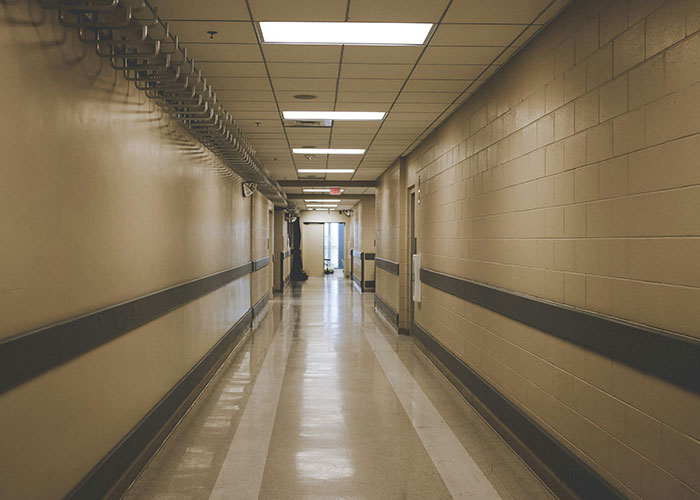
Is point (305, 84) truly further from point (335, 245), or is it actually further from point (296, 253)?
point (335, 245)

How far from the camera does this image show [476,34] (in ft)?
11.5

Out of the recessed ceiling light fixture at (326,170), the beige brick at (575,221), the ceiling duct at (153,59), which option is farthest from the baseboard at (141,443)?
the recessed ceiling light fixture at (326,170)

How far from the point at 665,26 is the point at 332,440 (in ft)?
10.6

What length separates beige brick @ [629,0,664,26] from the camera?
→ 7.53 ft

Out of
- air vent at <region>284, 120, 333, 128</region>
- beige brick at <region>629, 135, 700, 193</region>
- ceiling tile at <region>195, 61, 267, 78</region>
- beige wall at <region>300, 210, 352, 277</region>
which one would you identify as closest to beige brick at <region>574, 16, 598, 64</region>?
beige brick at <region>629, 135, 700, 193</region>

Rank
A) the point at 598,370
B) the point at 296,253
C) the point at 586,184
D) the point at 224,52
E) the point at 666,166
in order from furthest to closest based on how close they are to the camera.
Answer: the point at 296,253, the point at 224,52, the point at 586,184, the point at 598,370, the point at 666,166

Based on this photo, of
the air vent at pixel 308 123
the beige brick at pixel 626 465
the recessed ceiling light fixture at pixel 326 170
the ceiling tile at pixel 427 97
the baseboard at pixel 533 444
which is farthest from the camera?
the recessed ceiling light fixture at pixel 326 170

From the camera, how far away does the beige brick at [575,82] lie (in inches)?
116

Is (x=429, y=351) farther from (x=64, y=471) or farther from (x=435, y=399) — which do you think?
(x=64, y=471)

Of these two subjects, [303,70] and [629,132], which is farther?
[303,70]

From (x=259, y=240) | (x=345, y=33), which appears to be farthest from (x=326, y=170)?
(x=345, y=33)

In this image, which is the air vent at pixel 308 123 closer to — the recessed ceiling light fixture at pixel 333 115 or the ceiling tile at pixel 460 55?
the recessed ceiling light fixture at pixel 333 115

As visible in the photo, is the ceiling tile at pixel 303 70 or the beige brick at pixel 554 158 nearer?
the beige brick at pixel 554 158

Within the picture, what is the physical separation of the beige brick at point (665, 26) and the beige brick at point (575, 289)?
1.19m
